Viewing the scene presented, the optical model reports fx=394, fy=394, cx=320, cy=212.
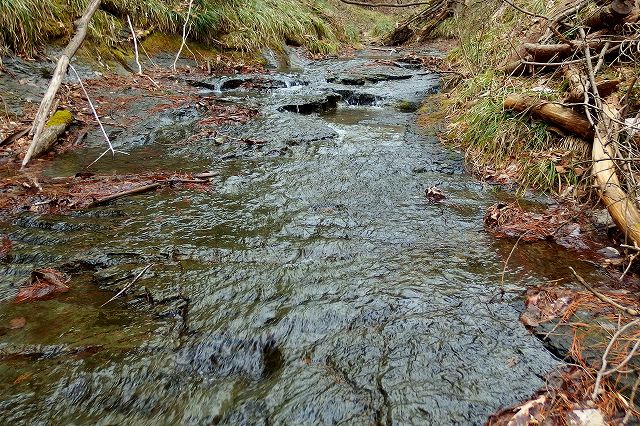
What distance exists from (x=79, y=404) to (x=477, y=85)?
5.36 metres

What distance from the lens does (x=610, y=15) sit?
12.9ft

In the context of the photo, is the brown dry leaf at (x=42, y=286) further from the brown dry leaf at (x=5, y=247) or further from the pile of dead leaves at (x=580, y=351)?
the pile of dead leaves at (x=580, y=351)

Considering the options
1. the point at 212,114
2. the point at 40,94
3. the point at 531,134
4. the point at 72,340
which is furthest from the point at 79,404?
the point at 40,94

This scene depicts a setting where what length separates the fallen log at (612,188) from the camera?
235cm

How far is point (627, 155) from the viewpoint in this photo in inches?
115

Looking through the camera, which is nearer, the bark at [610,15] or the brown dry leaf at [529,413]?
the brown dry leaf at [529,413]

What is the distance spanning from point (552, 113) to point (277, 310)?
10.7 feet

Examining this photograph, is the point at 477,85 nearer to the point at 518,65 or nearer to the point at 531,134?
the point at 518,65

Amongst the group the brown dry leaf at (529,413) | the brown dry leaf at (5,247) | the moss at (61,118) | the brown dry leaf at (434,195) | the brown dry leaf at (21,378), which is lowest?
the brown dry leaf at (5,247)

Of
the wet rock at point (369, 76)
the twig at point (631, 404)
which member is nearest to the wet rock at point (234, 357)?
the twig at point (631, 404)

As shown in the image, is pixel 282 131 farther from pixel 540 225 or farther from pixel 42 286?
pixel 42 286

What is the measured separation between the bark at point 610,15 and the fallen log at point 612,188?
1.32m

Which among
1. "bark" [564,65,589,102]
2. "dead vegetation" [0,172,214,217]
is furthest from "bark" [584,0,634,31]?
"dead vegetation" [0,172,214,217]

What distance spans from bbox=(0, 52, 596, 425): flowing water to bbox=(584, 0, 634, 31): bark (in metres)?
2.17
